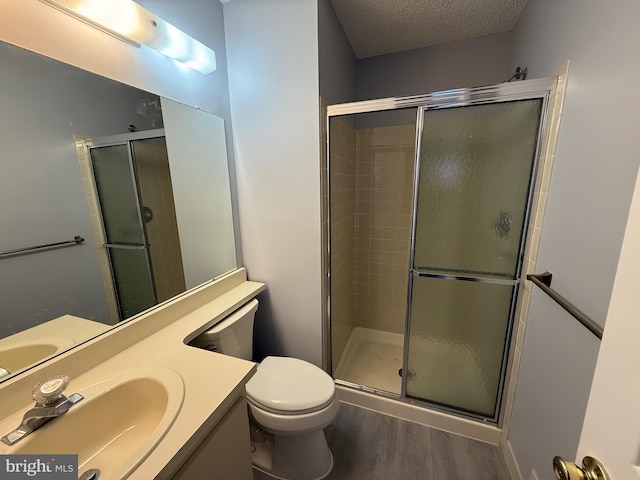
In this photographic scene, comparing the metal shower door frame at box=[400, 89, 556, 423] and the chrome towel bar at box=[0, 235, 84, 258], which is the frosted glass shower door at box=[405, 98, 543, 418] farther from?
the chrome towel bar at box=[0, 235, 84, 258]

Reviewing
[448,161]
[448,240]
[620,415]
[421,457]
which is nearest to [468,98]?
[448,161]

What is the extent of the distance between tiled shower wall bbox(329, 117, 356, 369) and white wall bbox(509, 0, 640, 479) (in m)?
1.03

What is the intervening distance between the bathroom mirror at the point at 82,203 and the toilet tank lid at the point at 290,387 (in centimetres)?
61

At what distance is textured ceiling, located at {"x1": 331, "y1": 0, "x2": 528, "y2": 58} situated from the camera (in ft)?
4.69

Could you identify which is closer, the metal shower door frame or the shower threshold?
the metal shower door frame

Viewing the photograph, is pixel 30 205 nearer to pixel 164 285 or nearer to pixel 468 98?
pixel 164 285

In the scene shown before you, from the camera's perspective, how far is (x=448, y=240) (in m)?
1.42

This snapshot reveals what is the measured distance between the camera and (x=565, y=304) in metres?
0.88

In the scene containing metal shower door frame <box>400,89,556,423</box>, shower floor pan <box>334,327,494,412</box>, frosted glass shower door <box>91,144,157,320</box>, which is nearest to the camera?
frosted glass shower door <box>91,144,157,320</box>

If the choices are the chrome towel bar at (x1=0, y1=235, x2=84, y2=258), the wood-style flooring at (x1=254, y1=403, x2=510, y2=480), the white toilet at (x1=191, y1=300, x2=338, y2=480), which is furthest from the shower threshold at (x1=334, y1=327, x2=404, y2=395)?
the chrome towel bar at (x1=0, y1=235, x2=84, y2=258)

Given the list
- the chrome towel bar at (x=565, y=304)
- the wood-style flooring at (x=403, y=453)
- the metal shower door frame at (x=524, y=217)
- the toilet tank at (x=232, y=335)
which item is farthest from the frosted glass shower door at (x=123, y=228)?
the chrome towel bar at (x=565, y=304)

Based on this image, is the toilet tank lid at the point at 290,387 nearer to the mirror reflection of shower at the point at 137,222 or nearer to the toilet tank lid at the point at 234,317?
the toilet tank lid at the point at 234,317

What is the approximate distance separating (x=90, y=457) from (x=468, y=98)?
6.23 ft

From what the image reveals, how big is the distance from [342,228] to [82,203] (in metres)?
1.43
